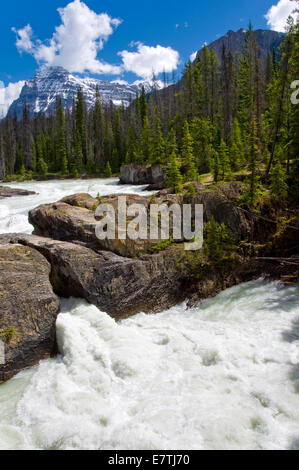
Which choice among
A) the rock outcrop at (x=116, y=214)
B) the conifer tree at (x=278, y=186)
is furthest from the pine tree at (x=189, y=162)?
the conifer tree at (x=278, y=186)

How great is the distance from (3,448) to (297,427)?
570 centimetres

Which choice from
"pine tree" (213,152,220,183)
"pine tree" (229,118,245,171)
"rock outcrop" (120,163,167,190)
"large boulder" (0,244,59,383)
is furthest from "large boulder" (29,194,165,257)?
"rock outcrop" (120,163,167,190)

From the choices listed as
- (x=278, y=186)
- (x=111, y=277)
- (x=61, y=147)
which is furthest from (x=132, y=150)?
(x=111, y=277)

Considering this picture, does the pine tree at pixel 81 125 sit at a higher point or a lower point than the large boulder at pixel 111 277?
higher

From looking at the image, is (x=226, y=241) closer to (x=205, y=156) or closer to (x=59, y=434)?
(x=59, y=434)

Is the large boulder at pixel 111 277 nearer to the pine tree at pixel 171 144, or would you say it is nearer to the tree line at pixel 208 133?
the tree line at pixel 208 133

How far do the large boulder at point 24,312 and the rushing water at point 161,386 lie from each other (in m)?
0.38

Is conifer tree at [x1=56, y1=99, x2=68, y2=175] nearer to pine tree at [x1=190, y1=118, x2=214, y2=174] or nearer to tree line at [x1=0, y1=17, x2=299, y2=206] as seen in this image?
tree line at [x1=0, y1=17, x2=299, y2=206]

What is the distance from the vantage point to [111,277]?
10.9 meters

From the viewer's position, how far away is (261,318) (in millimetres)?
9922

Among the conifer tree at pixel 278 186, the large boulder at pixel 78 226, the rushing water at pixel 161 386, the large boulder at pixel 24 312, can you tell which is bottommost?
the rushing water at pixel 161 386

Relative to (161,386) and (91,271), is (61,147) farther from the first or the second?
(161,386)

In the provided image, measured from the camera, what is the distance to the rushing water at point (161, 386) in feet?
18.3
